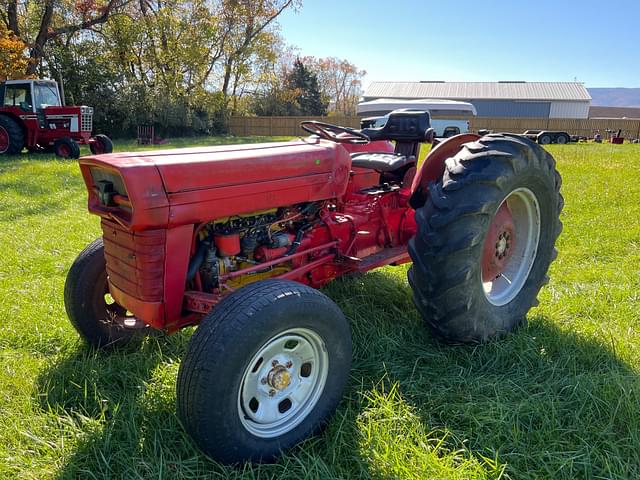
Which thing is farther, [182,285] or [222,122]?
[222,122]

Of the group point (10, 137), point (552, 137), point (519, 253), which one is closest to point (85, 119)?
point (10, 137)

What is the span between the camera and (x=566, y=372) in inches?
104

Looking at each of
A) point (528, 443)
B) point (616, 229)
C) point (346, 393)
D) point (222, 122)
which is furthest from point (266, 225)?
point (222, 122)

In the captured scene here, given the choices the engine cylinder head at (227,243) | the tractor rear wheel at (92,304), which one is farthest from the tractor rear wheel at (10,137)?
the engine cylinder head at (227,243)

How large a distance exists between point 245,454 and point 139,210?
3.58 ft

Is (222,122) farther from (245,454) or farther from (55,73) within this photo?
(245,454)

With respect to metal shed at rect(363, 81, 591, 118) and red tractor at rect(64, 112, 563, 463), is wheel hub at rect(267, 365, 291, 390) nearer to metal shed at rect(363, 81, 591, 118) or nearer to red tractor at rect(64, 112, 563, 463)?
red tractor at rect(64, 112, 563, 463)

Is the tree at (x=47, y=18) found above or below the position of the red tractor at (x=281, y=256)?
above

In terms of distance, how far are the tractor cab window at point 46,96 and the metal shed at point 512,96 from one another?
32902mm

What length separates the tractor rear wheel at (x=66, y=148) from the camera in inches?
503

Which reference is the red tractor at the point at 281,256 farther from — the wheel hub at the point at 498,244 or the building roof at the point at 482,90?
the building roof at the point at 482,90

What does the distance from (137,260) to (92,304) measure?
80 cm

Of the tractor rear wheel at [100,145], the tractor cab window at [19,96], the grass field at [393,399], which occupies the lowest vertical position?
the grass field at [393,399]

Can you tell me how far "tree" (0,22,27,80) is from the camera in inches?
662
